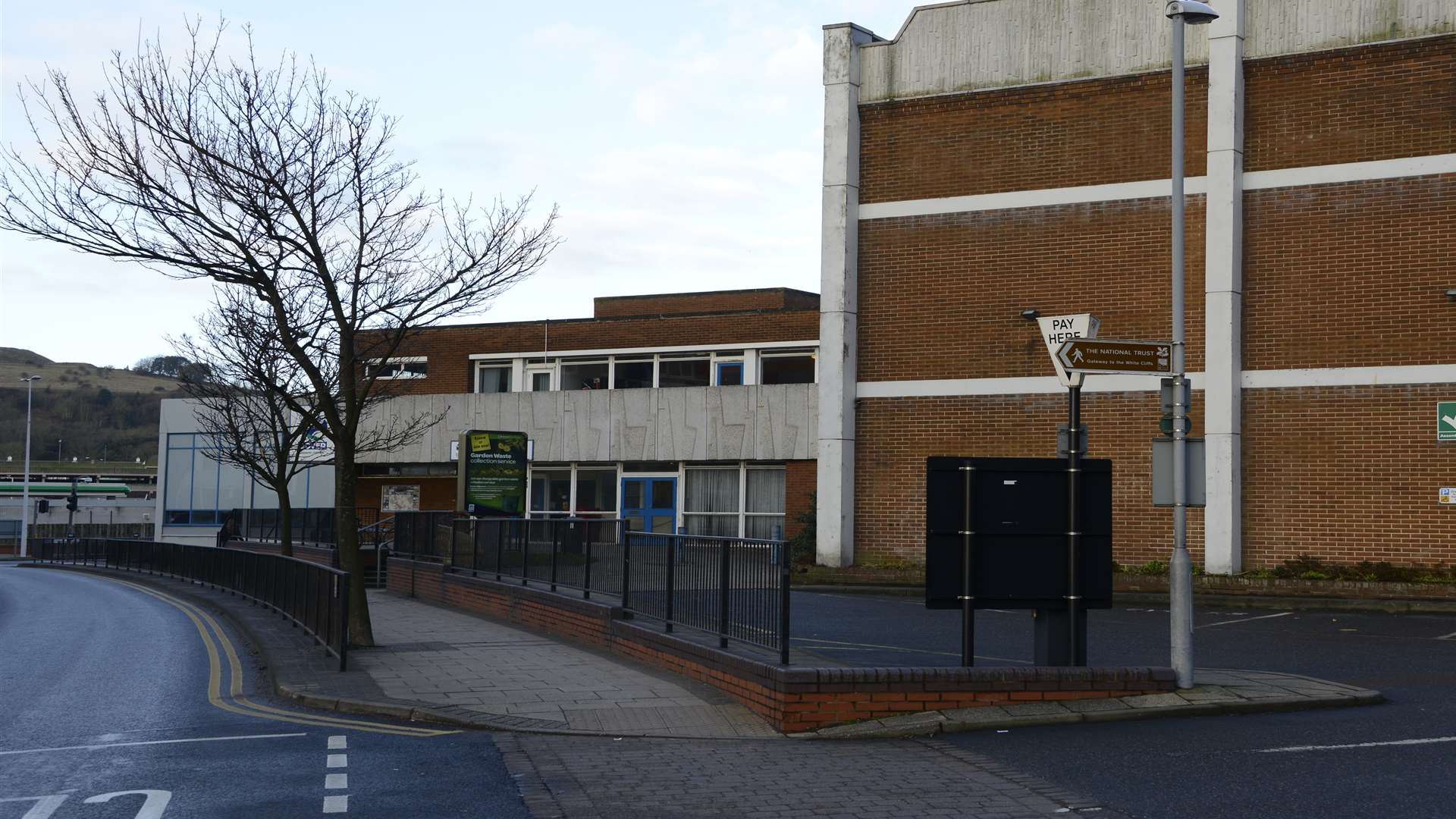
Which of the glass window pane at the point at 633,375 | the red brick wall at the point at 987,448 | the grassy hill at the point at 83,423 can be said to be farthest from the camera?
the grassy hill at the point at 83,423

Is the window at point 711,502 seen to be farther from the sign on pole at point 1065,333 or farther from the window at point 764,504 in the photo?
the sign on pole at point 1065,333

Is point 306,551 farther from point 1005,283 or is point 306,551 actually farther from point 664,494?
point 1005,283

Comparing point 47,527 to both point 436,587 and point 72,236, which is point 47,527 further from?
point 72,236

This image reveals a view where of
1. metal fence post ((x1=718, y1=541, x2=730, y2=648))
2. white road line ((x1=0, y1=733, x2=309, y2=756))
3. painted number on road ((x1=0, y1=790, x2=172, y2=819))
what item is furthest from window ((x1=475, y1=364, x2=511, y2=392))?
painted number on road ((x1=0, y1=790, x2=172, y2=819))

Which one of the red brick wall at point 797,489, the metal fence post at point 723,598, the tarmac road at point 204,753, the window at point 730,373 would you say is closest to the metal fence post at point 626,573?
the metal fence post at point 723,598

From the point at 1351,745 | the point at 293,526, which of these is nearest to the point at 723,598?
the point at 1351,745

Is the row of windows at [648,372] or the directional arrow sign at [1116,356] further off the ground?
the row of windows at [648,372]

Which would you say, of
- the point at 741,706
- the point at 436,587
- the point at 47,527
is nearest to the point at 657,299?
the point at 436,587

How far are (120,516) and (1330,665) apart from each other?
316 feet

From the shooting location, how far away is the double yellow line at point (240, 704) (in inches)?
427

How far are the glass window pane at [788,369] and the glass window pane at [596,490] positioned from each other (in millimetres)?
5529

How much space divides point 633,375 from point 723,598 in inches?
1212

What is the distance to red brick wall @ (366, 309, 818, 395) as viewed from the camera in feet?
131

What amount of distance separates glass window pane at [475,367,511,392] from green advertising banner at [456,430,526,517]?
16.3 metres
